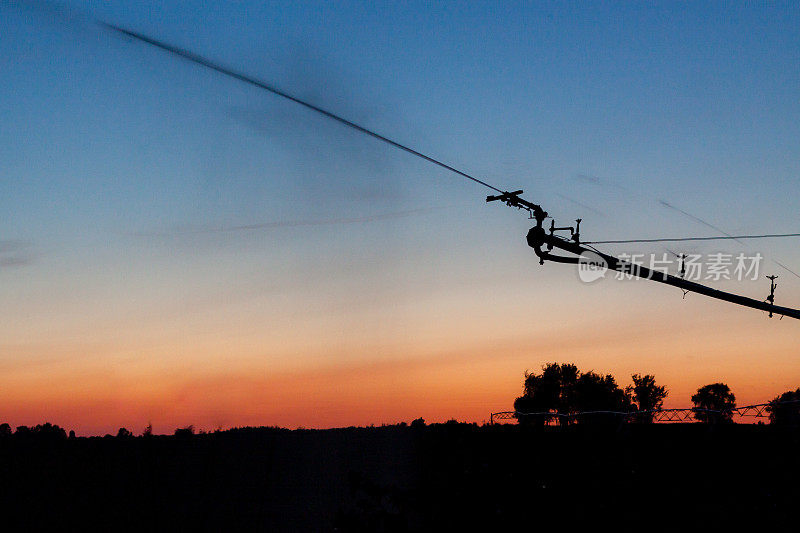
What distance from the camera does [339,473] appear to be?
58531 mm

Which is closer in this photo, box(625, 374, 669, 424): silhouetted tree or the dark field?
the dark field

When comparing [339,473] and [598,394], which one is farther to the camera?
[598,394]

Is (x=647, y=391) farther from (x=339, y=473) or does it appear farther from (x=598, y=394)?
(x=339, y=473)

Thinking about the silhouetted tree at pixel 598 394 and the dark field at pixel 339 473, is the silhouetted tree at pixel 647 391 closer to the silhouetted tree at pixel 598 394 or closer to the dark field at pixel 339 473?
the silhouetted tree at pixel 598 394

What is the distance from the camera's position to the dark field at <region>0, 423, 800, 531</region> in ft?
90.1

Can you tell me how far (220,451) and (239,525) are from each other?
7.95m

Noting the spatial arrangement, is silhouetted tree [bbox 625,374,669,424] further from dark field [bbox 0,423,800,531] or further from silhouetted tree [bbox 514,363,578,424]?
dark field [bbox 0,423,800,531]

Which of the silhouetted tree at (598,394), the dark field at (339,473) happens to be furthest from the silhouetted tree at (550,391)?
the dark field at (339,473)

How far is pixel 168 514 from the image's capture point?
50656mm

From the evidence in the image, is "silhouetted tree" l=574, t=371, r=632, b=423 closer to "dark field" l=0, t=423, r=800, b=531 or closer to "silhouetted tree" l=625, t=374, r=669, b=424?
"silhouetted tree" l=625, t=374, r=669, b=424

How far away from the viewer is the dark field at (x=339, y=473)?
90.1ft

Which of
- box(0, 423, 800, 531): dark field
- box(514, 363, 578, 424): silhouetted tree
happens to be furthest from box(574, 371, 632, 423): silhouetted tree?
box(0, 423, 800, 531): dark field

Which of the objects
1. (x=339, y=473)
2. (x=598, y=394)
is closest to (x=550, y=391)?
(x=598, y=394)

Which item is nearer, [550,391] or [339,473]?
[339,473]
